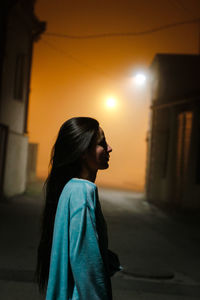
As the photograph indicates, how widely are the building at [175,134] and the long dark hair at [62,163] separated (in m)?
14.5

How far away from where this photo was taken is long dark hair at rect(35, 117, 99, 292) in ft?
7.02

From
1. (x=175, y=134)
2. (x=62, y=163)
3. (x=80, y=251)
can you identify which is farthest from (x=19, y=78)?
(x=80, y=251)

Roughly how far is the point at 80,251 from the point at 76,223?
0.44ft

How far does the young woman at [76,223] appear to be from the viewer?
6.19ft

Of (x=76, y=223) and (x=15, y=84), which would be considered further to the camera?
(x=15, y=84)

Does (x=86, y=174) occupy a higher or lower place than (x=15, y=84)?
lower

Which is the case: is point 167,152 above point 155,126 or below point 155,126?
below

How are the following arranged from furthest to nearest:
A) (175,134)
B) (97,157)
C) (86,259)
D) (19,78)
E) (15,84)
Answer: (175,134), (19,78), (15,84), (97,157), (86,259)

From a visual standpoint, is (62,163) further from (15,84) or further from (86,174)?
(15,84)

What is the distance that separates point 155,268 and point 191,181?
10.7 metres

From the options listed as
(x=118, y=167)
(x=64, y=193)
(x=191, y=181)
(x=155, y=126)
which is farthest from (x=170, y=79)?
(x=118, y=167)

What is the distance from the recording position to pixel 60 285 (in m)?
2.01

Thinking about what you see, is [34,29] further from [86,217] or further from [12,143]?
[86,217]

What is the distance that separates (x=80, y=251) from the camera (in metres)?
1.89
